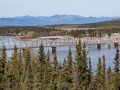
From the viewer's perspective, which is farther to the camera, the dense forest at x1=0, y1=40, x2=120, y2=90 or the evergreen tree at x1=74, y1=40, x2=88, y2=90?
the evergreen tree at x1=74, y1=40, x2=88, y2=90

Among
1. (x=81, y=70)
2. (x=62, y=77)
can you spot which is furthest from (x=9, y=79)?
(x=81, y=70)

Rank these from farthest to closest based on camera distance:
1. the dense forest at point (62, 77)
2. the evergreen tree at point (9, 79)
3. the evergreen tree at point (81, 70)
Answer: the evergreen tree at point (9, 79)
the evergreen tree at point (81, 70)
the dense forest at point (62, 77)

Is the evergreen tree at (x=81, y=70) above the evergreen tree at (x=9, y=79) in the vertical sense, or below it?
above

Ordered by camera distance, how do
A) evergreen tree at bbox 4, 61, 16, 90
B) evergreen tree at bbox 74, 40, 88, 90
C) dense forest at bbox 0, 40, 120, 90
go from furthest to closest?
evergreen tree at bbox 4, 61, 16, 90 < evergreen tree at bbox 74, 40, 88, 90 < dense forest at bbox 0, 40, 120, 90

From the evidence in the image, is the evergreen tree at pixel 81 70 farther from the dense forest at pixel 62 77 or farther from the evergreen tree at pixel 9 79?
the evergreen tree at pixel 9 79

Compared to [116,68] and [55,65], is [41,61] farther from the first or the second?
[116,68]

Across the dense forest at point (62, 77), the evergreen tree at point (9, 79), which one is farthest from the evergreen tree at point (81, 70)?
the evergreen tree at point (9, 79)

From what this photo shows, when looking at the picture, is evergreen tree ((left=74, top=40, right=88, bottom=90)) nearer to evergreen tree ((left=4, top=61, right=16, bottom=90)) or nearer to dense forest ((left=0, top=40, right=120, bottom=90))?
dense forest ((left=0, top=40, right=120, bottom=90))

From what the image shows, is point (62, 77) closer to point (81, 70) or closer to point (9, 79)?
point (81, 70)

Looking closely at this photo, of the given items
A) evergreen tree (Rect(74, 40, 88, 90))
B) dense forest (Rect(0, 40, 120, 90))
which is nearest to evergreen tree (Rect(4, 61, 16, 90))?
dense forest (Rect(0, 40, 120, 90))

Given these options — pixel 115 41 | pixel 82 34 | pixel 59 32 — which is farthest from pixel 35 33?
pixel 115 41

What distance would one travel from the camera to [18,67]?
149 ft

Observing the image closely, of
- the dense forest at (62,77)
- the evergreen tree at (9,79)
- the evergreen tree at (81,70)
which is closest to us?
the dense forest at (62,77)

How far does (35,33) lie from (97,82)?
158241 millimetres
